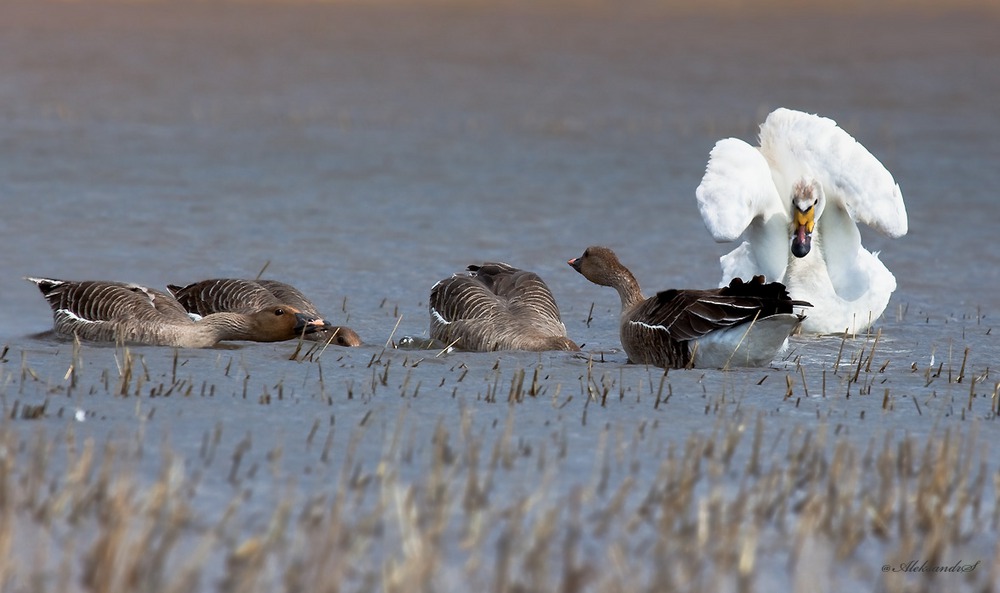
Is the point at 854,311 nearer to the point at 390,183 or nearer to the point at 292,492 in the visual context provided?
the point at 292,492

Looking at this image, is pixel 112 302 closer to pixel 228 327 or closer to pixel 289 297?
pixel 228 327

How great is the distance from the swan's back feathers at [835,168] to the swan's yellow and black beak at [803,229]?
0.37 m

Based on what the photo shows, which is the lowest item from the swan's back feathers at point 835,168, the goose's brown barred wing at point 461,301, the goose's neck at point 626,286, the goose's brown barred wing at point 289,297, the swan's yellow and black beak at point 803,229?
the goose's brown barred wing at point 289,297

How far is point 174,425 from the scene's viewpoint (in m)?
6.46

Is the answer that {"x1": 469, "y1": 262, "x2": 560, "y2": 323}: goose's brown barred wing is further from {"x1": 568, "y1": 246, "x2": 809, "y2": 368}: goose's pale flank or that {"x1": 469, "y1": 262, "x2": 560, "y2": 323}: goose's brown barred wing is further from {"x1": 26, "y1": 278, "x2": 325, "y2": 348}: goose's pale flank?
{"x1": 26, "y1": 278, "x2": 325, "y2": 348}: goose's pale flank

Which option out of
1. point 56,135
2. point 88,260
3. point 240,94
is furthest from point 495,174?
point 240,94

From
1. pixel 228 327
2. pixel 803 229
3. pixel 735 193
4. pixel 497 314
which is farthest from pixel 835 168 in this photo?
pixel 228 327

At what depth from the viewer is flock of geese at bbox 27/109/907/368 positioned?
8672 mm

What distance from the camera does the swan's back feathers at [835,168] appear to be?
37.3 feet

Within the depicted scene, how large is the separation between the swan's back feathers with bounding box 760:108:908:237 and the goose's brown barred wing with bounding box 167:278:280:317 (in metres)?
4.01

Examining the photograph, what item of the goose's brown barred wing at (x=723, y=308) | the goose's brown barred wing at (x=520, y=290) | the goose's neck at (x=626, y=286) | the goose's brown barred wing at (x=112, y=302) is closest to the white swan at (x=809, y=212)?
the goose's neck at (x=626, y=286)

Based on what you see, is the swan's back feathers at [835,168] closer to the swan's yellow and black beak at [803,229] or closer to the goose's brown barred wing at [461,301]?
the swan's yellow and black beak at [803,229]

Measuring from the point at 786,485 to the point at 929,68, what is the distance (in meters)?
37.3

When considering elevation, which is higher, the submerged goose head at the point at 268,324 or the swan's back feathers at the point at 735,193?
the swan's back feathers at the point at 735,193
